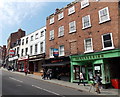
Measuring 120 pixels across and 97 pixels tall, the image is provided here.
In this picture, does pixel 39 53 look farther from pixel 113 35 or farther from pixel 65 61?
pixel 113 35

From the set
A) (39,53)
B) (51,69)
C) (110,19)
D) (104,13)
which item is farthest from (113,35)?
(39,53)

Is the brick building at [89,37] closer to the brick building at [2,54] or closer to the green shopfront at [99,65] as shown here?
the green shopfront at [99,65]

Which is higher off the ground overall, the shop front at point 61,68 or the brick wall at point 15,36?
the brick wall at point 15,36

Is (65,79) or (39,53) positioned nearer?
(65,79)

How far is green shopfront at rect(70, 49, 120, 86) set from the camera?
13.5 meters

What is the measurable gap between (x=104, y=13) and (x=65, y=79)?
36.0 ft

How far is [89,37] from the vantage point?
52.6 ft

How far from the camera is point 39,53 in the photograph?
24703 millimetres

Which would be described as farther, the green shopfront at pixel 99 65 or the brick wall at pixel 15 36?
the brick wall at pixel 15 36

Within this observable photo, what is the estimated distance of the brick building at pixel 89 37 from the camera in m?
13.8

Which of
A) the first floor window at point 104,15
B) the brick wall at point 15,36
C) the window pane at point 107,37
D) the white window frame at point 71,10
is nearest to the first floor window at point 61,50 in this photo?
the white window frame at point 71,10

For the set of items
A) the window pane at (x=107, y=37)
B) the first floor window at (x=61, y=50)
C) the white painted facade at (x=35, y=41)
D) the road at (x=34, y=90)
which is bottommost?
the road at (x=34, y=90)

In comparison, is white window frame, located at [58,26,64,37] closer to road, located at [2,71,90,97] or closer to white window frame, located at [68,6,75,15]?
white window frame, located at [68,6,75,15]

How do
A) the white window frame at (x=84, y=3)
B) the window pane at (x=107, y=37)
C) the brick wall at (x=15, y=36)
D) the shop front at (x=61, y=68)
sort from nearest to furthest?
1. the window pane at (x=107, y=37)
2. the white window frame at (x=84, y=3)
3. the shop front at (x=61, y=68)
4. the brick wall at (x=15, y=36)
